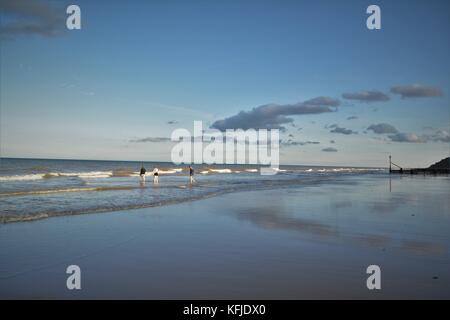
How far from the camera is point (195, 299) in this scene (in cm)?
591

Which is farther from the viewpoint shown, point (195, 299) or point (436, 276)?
point (436, 276)

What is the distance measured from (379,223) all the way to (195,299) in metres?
9.80

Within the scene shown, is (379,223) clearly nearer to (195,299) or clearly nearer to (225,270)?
(225,270)

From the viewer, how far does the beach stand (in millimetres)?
6246

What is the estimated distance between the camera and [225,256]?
8.53 meters

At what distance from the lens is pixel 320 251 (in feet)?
29.5

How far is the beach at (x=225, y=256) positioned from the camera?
6.25 metres
